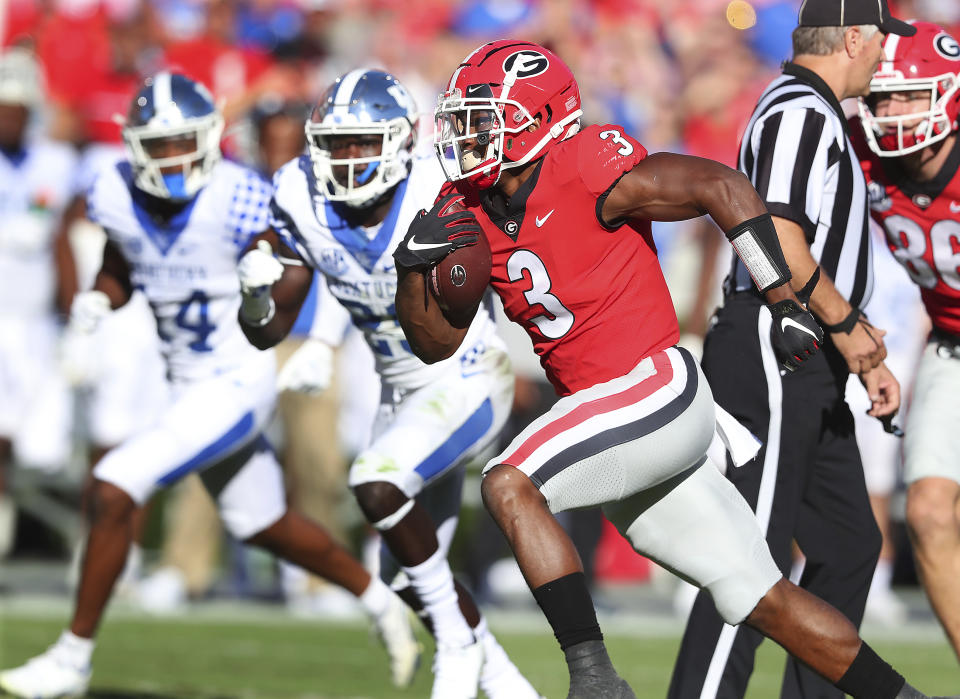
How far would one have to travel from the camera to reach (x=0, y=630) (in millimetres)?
6707

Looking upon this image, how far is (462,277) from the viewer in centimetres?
345

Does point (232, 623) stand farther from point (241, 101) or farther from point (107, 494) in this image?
point (241, 101)

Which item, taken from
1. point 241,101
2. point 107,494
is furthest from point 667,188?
point 241,101

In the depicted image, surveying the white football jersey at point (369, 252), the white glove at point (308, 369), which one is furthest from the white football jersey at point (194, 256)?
the white football jersey at point (369, 252)

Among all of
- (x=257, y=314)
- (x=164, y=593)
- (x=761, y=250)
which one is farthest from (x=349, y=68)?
(x=761, y=250)

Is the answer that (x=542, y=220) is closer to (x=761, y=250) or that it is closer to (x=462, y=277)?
(x=462, y=277)

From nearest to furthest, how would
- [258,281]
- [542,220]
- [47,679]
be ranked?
[542,220], [258,281], [47,679]

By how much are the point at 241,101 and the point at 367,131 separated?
4.48 meters

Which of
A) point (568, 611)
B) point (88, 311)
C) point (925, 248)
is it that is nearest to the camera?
point (568, 611)

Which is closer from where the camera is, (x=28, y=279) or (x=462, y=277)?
(x=462, y=277)

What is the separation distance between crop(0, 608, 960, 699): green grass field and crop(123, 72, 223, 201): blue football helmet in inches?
73.3

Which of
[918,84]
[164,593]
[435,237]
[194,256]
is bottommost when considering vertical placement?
[164,593]

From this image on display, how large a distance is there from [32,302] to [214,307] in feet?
11.0

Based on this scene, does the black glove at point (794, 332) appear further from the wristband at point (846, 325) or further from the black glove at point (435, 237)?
the black glove at point (435, 237)
